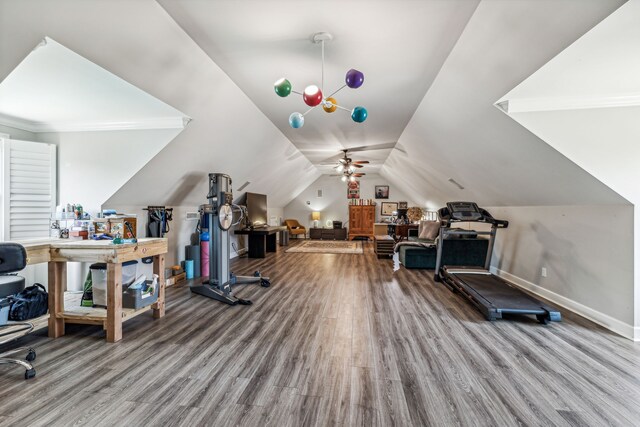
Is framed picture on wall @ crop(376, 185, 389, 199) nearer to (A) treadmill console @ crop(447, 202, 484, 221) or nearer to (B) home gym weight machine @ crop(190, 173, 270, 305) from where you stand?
(A) treadmill console @ crop(447, 202, 484, 221)

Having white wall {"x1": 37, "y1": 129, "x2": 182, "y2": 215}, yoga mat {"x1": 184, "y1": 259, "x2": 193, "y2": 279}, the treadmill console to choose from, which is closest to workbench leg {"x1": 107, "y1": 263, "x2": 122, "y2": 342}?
white wall {"x1": 37, "y1": 129, "x2": 182, "y2": 215}

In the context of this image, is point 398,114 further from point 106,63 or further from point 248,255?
point 248,255

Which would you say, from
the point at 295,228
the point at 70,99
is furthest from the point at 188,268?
the point at 295,228

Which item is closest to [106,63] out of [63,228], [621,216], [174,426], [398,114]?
[63,228]

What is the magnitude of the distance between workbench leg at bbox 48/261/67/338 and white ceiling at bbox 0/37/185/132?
1799 mm

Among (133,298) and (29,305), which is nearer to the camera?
(29,305)

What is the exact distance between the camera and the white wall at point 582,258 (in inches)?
113

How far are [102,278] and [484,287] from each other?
4759 millimetres

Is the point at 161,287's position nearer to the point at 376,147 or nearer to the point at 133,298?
the point at 133,298

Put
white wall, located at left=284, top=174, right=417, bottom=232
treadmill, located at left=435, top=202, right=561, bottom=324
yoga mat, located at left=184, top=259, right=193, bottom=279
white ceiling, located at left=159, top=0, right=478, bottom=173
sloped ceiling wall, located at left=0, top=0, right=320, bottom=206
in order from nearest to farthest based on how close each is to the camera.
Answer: sloped ceiling wall, located at left=0, top=0, right=320, bottom=206 < white ceiling, located at left=159, top=0, right=478, bottom=173 < treadmill, located at left=435, top=202, right=561, bottom=324 < yoga mat, located at left=184, top=259, right=193, bottom=279 < white wall, located at left=284, top=174, right=417, bottom=232

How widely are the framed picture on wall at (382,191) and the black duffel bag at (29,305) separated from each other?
34.0ft

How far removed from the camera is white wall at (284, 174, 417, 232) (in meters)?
11.6

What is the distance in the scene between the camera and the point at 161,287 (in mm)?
3285

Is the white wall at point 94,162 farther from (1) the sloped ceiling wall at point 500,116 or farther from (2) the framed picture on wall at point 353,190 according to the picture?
(2) the framed picture on wall at point 353,190
